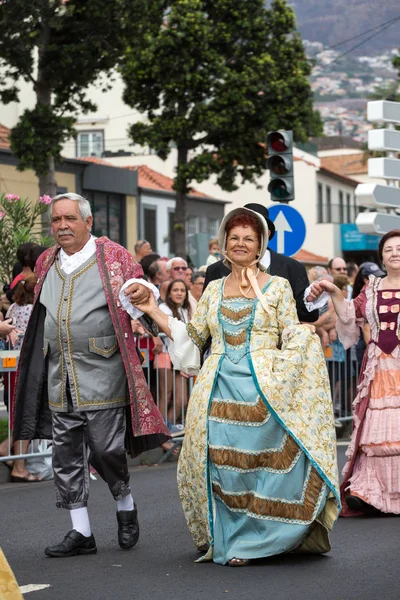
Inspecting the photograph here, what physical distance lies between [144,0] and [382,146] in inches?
495

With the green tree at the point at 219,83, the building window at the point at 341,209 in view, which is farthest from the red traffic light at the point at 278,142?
the building window at the point at 341,209

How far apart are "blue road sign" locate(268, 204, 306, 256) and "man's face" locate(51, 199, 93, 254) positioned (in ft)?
24.3

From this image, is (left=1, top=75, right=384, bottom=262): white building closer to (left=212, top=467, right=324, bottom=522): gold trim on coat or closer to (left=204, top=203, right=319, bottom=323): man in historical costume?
(left=204, top=203, right=319, bottom=323): man in historical costume

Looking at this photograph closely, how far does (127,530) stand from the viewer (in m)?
7.18

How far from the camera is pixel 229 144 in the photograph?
111 feet

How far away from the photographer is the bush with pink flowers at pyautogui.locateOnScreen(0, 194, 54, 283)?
14.0 m

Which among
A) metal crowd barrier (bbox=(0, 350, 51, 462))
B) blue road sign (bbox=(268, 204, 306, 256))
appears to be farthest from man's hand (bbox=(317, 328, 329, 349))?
metal crowd barrier (bbox=(0, 350, 51, 462))

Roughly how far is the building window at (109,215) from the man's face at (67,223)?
33.4m

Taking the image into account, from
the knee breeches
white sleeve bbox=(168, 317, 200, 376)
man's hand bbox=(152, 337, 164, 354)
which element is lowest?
the knee breeches

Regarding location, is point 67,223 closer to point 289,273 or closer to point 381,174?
point 289,273

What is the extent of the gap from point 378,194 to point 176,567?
6.38 metres

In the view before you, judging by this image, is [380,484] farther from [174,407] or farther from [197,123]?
[197,123]

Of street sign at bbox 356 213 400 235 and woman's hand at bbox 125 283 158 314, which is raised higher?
street sign at bbox 356 213 400 235

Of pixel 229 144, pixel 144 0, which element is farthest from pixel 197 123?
pixel 144 0
